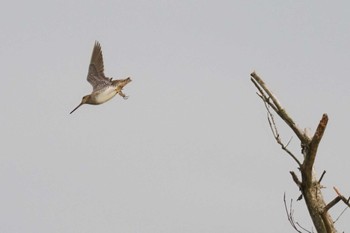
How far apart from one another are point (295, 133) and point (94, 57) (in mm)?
14879

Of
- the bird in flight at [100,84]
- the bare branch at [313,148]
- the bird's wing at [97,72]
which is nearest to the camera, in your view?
the bare branch at [313,148]

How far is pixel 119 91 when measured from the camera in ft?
68.2

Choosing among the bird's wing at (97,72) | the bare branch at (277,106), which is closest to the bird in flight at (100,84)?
the bird's wing at (97,72)

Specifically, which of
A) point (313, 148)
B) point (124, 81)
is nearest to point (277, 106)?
point (313, 148)

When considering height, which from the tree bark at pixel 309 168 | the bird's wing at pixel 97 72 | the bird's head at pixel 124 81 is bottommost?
the tree bark at pixel 309 168

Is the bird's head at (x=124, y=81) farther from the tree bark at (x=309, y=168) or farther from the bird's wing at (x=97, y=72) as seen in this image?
the tree bark at (x=309, y=168)

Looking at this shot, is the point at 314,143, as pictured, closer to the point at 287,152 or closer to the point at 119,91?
the point at 287,152

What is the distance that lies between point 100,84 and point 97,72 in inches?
43.9

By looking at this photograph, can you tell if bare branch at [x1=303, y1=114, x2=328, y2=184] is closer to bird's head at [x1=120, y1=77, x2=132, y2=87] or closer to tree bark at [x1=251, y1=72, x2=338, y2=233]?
tree bark at [x1=251, y1=72, x2=338, y2=233]

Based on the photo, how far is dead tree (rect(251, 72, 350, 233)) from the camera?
9.10 m

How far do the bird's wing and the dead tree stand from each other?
12244 millimetres

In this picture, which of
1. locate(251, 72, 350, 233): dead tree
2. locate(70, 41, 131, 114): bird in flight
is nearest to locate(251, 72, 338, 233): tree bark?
locate(251, 72, 350, 233): dead tree

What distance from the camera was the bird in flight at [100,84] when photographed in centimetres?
2081

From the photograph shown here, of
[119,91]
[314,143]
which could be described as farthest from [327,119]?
[119,91]
